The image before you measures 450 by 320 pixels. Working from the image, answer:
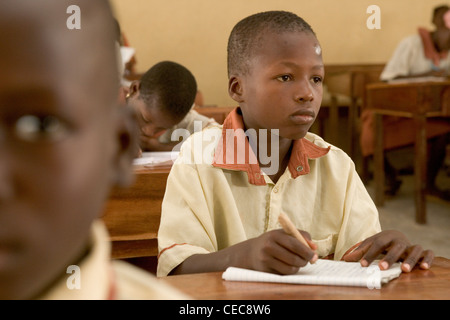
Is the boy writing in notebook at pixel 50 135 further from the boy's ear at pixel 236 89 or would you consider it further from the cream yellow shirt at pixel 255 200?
the boy's ear at pixel 236 89

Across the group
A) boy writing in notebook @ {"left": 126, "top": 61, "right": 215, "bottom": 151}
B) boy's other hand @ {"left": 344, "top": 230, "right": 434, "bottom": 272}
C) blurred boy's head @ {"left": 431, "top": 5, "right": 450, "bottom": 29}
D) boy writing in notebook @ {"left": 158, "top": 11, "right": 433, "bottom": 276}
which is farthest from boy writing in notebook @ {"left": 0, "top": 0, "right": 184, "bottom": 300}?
blurred boy's head @ {"left": 431, "top": 5, "right": 450, "bottom": 29}

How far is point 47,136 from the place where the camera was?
10.3 inches

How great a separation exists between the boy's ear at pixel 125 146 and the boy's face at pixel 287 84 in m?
0.84

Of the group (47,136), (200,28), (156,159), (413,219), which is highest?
(200,28)

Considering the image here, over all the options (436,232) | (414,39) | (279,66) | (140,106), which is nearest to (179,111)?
(140,106)

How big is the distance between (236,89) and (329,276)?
0.64 meters

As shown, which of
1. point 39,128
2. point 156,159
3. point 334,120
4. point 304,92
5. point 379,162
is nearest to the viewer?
point 39,128

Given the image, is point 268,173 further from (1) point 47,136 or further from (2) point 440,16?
(2) point 440,16

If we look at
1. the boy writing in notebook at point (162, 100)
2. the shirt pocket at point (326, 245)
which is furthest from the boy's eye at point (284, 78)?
the boy writing in notebook at point (162, 100)

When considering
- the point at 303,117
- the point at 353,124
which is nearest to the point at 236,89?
the point at 303,117

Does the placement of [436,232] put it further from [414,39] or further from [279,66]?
[279,66]

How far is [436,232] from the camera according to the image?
3480 millimetres

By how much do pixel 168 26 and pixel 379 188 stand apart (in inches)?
100

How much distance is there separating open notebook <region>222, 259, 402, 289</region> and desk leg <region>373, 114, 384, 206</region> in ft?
10.7
